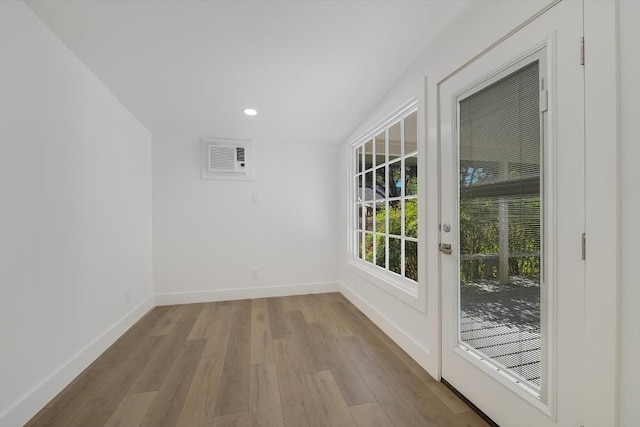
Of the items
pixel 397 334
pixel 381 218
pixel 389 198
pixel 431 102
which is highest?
pixel 431 102

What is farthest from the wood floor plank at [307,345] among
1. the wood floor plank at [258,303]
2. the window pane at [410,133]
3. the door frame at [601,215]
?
the window pane at [410,133]

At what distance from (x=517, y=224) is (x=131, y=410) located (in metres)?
2.33

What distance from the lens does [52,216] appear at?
1.66 meters

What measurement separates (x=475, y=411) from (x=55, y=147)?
9.73ft

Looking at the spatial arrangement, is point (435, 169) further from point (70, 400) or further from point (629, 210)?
point (70, 400)

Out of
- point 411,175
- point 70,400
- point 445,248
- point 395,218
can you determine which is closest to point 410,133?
point 411,175

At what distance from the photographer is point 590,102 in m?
0.98

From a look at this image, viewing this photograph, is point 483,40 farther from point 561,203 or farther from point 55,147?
point 55,147

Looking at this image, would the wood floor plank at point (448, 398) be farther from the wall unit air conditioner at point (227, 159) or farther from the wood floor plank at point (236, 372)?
the wall unit air conditioner at point (227, 159)

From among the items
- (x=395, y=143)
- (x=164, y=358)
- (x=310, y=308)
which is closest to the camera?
(x=164, y=358)

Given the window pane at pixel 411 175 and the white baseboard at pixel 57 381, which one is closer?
the white baseboard at pixel 57 381

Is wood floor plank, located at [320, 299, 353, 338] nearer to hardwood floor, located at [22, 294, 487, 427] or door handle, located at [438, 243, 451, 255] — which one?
hardwood floor, located at [22, 294, 487, 427]

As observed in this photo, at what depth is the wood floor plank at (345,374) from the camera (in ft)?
5.40

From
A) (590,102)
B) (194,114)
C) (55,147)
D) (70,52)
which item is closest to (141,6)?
(70,52)
